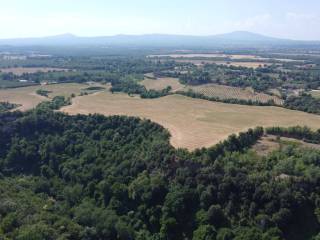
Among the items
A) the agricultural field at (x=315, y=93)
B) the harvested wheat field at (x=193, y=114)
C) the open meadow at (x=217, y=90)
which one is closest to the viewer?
the harvested wheat field at (x=193, y=114)

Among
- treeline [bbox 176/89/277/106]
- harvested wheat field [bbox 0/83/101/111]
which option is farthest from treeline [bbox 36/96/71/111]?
treeline [bbox 176/89/277/106]

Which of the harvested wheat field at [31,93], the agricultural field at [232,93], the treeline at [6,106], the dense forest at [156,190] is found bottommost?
the dense forest at [156,190]

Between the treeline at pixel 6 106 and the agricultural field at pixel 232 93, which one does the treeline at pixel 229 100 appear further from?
the treeline at pixel 6 106

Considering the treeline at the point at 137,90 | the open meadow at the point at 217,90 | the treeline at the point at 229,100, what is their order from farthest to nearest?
the treeline at the point at 137,90 → the open meadow at the point at 217,90 → the treeline at the point at 229,100

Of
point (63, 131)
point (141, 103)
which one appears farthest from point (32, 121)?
point (141, 103)

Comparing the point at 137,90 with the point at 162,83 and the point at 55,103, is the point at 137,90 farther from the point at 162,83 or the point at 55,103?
the point at 55,103

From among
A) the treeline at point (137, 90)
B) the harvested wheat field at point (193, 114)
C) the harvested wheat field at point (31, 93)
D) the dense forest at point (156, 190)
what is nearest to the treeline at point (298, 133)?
the dense forest at point (156, 190)

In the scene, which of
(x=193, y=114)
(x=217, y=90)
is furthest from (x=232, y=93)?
(x=193, y=114)
